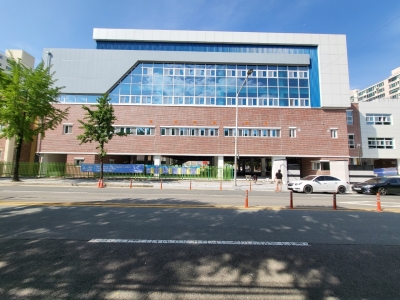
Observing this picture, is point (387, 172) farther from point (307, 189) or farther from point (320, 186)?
point (307, 189)

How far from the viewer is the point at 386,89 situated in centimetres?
8688

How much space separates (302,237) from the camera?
16.0 feet

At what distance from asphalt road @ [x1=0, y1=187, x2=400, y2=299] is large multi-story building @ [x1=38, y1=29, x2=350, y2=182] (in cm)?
2440

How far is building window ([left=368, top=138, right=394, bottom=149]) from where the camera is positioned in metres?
35.7

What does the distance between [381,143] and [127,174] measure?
42369 millimetres

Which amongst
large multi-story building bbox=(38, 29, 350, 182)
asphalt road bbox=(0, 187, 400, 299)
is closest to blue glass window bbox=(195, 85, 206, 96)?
large multi-story building bbox=(38, 29, 350, 182)

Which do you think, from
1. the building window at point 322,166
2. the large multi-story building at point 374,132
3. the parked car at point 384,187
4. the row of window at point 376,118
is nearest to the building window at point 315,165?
the building window at point 322,166

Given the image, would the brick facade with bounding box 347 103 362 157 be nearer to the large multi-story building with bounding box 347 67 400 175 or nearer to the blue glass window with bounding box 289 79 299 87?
the large multi-story building with bounding box 347 67 400 175

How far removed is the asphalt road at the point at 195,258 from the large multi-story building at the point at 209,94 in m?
24.4

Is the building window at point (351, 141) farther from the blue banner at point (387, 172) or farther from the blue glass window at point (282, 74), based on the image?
the blue glass window at point (282, 74)

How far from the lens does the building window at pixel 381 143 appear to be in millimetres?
35656

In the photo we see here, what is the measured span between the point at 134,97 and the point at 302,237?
31344 mm

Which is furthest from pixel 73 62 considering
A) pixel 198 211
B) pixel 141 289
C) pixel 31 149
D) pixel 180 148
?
pixel 141 289

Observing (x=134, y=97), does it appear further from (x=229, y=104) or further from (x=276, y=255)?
(x=276, y=255)
